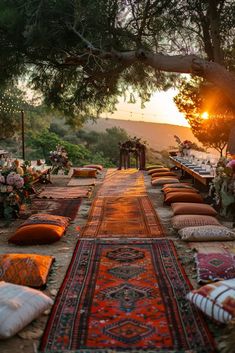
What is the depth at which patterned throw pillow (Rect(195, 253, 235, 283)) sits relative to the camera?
387cm

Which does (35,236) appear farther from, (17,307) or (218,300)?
(218,300)

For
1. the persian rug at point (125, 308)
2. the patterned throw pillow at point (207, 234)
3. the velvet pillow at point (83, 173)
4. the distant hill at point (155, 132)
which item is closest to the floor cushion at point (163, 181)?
the velvet pillow at point (83, 173)

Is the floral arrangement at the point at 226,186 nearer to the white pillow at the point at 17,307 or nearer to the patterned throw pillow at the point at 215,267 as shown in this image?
the patterned throw pillow at the point at 215,267

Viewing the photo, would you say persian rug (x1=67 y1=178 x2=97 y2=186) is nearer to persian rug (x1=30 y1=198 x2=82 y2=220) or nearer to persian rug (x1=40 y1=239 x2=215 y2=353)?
persian rug (x1=30 y1=198 x2=82 y2=220)

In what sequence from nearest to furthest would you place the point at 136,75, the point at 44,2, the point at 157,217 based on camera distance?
the point at 157,217 < the point at 44,2 < the point at 136,75

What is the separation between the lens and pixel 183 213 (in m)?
6.49

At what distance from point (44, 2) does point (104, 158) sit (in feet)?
40.6

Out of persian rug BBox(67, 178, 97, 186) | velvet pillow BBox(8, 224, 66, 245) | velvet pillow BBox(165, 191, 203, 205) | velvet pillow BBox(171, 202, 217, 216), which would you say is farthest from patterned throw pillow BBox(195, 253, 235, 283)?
persian rug BBox(67, 178, 97, 186)

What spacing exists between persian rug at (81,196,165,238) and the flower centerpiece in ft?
3.24

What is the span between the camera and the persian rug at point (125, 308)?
2895 mm

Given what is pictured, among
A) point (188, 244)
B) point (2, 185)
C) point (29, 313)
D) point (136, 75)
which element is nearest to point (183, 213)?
point (188, 244)

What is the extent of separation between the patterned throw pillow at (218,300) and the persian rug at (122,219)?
2.43m

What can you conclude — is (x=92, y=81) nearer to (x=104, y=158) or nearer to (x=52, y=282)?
(x=52, y=282)

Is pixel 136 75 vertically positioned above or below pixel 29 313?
above
